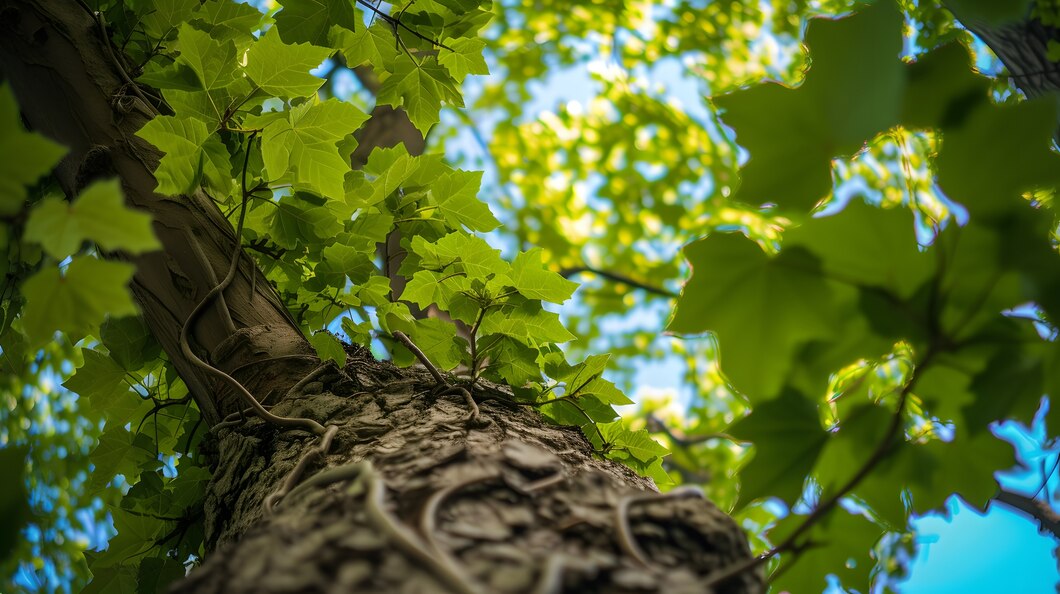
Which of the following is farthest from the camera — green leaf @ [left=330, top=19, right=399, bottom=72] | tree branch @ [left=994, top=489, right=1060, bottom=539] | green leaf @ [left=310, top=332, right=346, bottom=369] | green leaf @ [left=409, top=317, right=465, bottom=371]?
tree branch @ [left=994, top=489, right=1060, bottom=539]

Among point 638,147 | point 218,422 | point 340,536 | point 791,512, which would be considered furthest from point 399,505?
point 638,147

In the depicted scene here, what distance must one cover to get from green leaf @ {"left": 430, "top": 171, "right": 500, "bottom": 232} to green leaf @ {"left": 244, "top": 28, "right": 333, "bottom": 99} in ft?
0.92

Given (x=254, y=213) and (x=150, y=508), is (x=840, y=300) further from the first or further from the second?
(x=150, y=508)

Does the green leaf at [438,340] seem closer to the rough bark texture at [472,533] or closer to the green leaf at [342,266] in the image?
the green leaf at [342,266]

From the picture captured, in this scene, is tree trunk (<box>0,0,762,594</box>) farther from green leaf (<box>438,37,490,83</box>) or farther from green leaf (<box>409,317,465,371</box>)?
green leaf (<box>438,37,490,83</box>)

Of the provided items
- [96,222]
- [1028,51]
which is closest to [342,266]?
[96,222]

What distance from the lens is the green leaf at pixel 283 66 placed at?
80cm

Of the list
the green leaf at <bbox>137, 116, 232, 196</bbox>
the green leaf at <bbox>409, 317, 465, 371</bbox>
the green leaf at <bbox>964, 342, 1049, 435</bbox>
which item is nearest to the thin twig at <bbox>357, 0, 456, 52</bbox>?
the green leaf at <bbox>137, 116, 232, 196</bbox>

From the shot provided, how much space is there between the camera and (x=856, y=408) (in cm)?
49

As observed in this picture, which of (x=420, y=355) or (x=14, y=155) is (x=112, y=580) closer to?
(x=420, y=355)

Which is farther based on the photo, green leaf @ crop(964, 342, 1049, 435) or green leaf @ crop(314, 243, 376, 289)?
green leaf @ crop(314, 243, 376, 289)

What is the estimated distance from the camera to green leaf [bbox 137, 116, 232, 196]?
0.76 meters

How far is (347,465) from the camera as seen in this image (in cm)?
54

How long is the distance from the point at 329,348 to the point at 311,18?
17.8 inches
